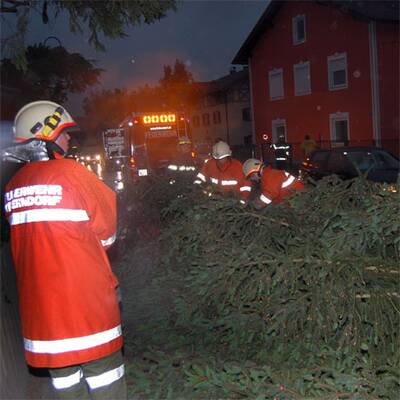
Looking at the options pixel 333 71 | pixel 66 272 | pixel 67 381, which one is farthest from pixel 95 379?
pixel 333 71

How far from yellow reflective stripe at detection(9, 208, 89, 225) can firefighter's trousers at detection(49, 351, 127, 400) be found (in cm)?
69

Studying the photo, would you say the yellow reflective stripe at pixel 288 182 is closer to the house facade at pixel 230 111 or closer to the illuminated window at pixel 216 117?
the house facade at pixel 230 111

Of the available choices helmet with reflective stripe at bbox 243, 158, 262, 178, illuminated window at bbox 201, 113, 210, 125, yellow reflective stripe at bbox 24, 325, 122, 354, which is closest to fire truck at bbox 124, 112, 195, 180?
helmet with reflective stripe at bbox 243, 158, 262, 178

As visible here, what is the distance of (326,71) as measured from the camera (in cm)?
2942

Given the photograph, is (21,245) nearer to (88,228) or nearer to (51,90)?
(88,228)

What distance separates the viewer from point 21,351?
465 cm

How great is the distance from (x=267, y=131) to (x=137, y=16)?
28.5 meters

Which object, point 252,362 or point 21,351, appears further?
point 21,351

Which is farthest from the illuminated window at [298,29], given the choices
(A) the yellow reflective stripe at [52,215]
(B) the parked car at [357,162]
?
(A) the yellow reflective stripe at [52,215]

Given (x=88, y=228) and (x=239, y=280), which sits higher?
(x=88, y=228)

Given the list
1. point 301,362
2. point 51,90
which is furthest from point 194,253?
point 51,90

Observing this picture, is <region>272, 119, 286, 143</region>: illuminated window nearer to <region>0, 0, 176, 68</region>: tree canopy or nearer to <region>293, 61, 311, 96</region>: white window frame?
<region>293, 61, 311, 96</region>: white window frame

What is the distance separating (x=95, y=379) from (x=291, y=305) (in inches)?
41.4

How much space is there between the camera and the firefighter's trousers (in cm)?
289
